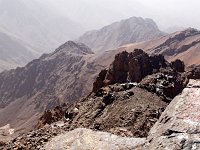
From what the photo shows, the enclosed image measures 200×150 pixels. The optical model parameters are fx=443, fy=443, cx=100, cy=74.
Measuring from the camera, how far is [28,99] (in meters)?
162

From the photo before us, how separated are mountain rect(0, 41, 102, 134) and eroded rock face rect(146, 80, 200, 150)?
10818cm

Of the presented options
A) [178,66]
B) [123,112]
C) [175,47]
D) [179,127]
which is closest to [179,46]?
[175,47]

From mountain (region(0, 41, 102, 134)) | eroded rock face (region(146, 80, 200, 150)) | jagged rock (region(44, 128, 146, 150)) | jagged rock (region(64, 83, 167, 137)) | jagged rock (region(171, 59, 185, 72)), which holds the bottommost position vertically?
mountain (region(0, 41, 102, 134))

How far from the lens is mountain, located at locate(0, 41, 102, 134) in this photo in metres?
138

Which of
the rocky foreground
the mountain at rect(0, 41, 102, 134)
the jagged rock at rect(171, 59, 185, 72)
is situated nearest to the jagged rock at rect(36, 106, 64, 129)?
the rocky foreground

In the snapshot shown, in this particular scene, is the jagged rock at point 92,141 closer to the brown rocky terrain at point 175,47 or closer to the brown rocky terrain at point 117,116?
the brown rocky terrain at point 117,116

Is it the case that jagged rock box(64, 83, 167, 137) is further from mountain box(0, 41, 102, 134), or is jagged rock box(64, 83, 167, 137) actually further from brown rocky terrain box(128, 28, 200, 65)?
brown rocky terrain box(128, 28, 200, 65)

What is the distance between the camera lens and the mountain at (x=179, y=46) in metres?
148

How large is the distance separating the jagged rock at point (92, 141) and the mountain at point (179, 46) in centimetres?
12642

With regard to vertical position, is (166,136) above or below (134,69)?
above

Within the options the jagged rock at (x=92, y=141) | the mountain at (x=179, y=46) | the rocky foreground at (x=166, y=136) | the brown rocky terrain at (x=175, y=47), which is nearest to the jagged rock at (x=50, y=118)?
the jagged rock at (x=92, y=141)

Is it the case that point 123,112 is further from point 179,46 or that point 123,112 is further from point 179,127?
point 179,46

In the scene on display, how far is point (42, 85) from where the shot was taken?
173750 mm

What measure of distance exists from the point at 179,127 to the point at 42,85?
16378 centimetres
